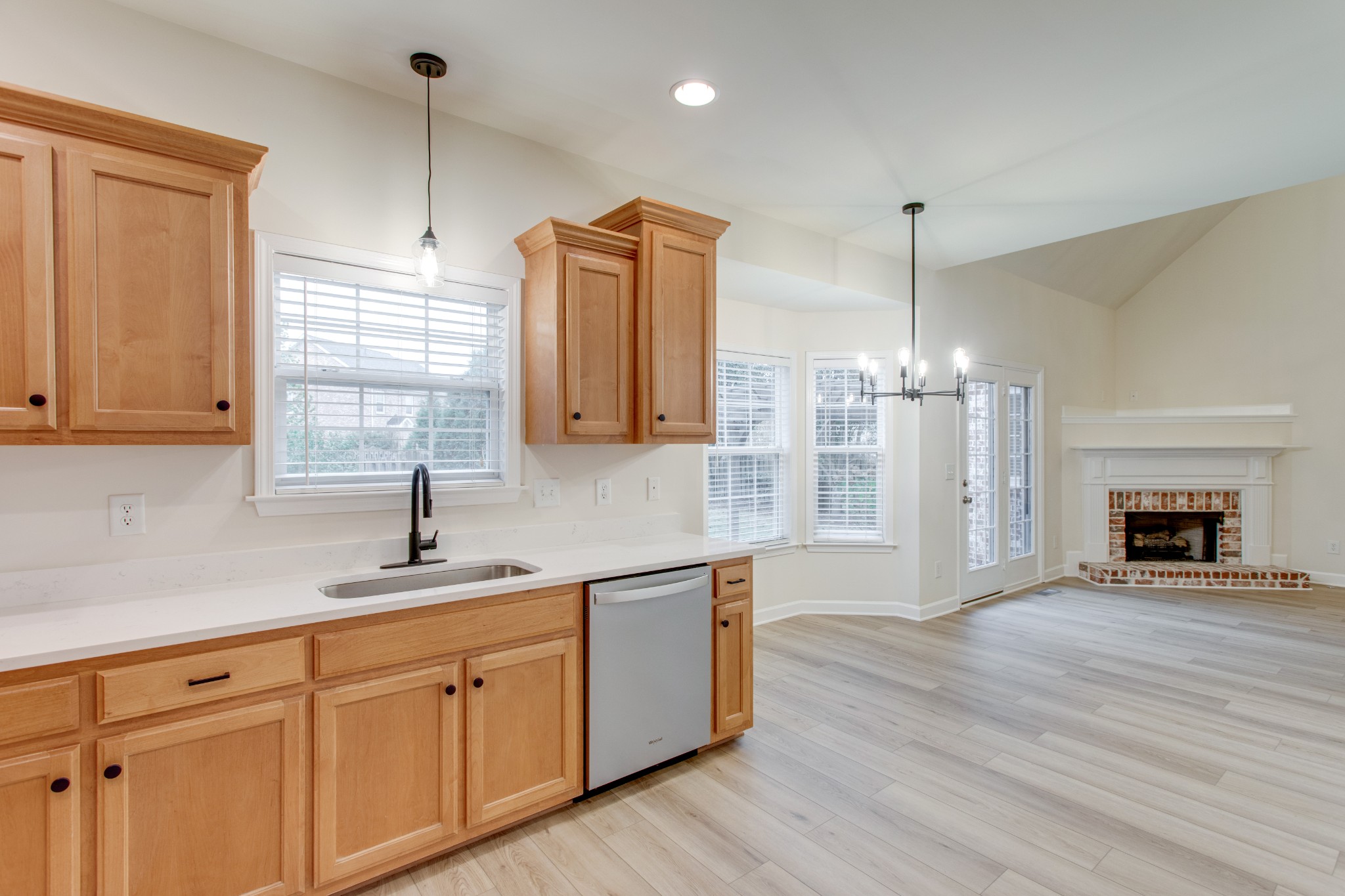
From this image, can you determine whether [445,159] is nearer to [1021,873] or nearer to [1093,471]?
[1021,873]

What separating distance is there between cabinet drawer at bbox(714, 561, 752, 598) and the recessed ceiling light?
1.90 m

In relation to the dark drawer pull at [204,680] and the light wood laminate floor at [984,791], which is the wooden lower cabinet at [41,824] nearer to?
the dark drawer pull at [204,680]

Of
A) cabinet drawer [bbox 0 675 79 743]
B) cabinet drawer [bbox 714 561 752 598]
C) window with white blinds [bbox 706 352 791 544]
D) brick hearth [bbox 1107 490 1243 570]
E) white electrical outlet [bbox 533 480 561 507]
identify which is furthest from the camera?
brick hearth [bbox 1107 490 1243 570]

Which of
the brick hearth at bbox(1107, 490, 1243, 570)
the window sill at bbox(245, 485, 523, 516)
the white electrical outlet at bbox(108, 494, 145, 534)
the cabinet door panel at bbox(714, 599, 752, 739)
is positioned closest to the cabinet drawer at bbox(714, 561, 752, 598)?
the cabinet door panel at bbox(714, 599, 752, 739)

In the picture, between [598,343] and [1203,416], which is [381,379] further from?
[1203,416]

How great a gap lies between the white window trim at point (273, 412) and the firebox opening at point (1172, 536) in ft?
21.8

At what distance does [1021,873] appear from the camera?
2062 mm

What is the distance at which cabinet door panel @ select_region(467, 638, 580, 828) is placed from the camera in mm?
2133

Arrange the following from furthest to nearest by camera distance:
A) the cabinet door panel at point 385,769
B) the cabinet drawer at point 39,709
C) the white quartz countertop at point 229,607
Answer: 1. the cabinet door panel at point 385,769
2. the white quartz countertop at point 229,607
3. the cabinet drawer at point 39,709

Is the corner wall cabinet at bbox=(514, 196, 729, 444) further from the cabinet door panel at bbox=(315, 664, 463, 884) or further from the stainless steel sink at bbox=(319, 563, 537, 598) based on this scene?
the cabinet door panel at bbox=(315, 664, 463, 884)

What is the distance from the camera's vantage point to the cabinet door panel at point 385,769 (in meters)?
1.87

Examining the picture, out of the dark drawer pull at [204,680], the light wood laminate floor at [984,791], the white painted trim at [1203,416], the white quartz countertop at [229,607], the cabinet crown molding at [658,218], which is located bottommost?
the light wood laminate floor at [984,791]

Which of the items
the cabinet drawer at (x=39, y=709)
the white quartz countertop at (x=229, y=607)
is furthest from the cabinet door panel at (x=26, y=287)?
the cabinet drawer at (x=39, y=709)

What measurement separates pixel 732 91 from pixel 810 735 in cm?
276
